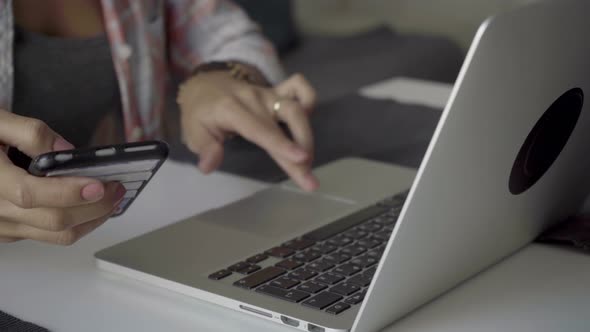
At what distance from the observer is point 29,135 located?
24.0 inches

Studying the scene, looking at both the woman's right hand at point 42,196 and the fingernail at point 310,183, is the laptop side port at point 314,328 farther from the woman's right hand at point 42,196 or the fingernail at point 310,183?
the fingernail at point 310,183

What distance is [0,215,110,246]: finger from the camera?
2.12 ft

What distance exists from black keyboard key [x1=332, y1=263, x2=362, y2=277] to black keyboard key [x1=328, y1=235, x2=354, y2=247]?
1.7 inches

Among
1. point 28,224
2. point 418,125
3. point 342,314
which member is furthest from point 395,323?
point 418,125

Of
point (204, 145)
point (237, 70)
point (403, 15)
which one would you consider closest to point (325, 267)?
point (204, 145)

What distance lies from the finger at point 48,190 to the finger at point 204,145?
12.9 inches

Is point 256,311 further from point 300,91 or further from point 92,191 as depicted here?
point 300,91

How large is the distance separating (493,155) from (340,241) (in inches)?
7.2

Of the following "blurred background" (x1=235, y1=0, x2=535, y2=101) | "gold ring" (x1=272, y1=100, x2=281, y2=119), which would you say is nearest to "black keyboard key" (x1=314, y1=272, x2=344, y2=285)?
"gold ring" (x1=272, y1=100, x2=281, y2=119)

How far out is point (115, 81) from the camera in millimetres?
1160

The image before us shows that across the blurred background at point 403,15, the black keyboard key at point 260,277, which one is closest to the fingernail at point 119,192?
the black keyboard key at point 260,277

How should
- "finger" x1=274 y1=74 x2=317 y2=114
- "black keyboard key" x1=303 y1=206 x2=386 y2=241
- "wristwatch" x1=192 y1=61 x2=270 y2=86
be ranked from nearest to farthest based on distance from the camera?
"black keyboard key" x1=303 y1=206 x2=386 y2=241, "finger" x1=274 y1=74 x2=317 y2=114, "wristwatch" x1=192 y1=61 x2=270 y2=86

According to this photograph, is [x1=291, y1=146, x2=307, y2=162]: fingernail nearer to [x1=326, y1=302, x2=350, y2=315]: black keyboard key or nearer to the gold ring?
the gold ring

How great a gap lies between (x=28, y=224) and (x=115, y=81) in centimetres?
55
